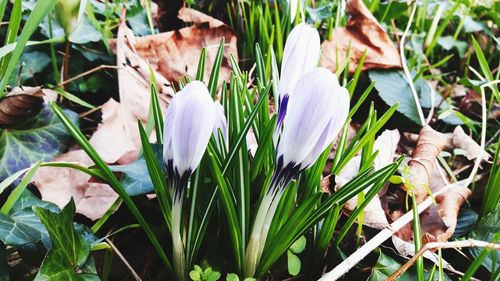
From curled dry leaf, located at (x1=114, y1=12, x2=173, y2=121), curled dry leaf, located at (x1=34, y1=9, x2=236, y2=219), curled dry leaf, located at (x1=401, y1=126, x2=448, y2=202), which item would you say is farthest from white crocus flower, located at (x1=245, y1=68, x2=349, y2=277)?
curled dry leaf, located at (x1=114, y1=12, x2=173, y2=121)

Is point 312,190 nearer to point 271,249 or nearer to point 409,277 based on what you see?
point 271,249

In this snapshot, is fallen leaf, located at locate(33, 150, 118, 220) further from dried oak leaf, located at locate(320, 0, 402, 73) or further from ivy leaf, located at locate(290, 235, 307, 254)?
dried oak leaf, located at locate(320, 0, 402, 73)

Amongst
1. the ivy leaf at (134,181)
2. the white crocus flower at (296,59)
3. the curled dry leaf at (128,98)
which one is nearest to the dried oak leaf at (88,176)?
the curled dry leaf at (128,98)

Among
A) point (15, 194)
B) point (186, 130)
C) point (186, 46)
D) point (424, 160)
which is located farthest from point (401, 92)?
point (15, 194)

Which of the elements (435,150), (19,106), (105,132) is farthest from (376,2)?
(19,106)

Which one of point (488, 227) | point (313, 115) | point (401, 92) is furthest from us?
point (401, 92)

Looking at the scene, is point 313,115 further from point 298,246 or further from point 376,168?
point 376,168

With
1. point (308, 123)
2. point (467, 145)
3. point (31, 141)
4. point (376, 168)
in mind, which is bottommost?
point (467, 145)

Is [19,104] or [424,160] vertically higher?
[19,104]
